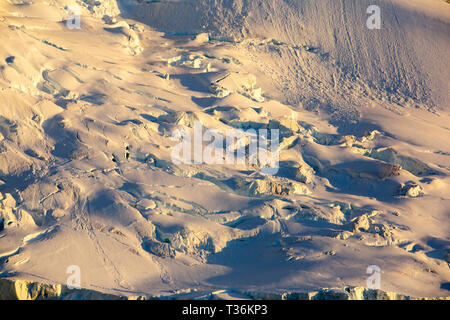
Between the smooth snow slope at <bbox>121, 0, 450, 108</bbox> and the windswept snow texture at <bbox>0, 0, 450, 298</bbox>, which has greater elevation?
the smooth snow slope at <bbox>121, 0, 450, 108</bbox>

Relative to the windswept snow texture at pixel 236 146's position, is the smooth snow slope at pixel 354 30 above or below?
above

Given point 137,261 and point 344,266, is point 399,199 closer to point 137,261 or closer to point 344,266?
point 344,266

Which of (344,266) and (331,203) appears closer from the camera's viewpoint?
(344,266)

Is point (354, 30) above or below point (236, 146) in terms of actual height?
above

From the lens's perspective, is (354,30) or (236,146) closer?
(236,146)

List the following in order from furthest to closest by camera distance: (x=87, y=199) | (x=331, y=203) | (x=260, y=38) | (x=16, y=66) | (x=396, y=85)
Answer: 1. (x=260, y=38)
2. (x=396, y=85)
3. (x=16, y=66)
4. (x=331, y=203)
5. (x=87, y=199)

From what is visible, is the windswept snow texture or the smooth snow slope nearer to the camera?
the windswept snow texture

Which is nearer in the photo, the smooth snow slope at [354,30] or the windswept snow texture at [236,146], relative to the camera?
the windswept snow texture at [236,146]
